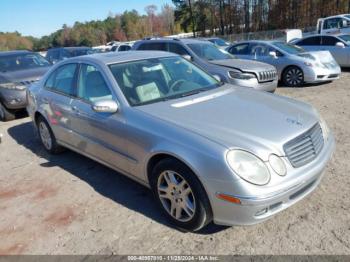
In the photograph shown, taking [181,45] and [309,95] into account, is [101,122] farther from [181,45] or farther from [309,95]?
[309,95]

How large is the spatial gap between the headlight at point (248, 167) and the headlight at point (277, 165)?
74mm

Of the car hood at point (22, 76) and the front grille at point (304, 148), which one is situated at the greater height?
the car hood at point (22, 76)

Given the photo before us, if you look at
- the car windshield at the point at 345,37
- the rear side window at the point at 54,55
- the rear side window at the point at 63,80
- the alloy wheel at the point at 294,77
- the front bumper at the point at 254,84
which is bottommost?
the alloy wheel at the point at 294,77

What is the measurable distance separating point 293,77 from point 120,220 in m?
7.95

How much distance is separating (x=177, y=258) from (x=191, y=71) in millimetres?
2445

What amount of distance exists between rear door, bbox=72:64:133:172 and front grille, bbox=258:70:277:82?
4.74m

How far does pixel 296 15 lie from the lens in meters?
43.8

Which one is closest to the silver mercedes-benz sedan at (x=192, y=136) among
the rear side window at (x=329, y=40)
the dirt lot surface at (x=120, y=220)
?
the dirt lot surface at (x=120, y=220)

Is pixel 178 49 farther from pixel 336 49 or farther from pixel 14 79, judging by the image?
pixel 336 49

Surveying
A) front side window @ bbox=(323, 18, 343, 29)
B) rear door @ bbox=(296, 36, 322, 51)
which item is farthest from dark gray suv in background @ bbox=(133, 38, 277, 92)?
front side window @ bbox=(323, 18, 343, 29)

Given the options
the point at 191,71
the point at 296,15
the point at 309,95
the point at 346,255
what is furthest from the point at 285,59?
the point at 296,15

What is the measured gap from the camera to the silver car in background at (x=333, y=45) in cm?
1162

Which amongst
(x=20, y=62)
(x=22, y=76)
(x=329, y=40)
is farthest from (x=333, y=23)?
(x=22, y=76)

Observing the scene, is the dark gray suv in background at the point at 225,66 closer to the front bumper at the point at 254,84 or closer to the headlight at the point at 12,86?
the front bumper at the point at 254,84
